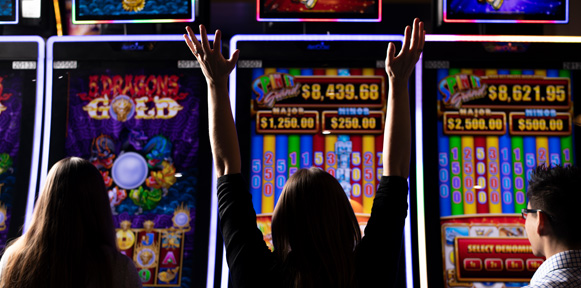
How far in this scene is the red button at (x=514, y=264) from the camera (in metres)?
3.32

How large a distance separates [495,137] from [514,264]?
0.68 meters

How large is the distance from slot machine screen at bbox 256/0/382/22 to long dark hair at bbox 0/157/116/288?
77.9 inches

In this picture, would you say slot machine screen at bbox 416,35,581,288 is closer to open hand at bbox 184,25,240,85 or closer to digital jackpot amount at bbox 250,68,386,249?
digital jackpot amount at bbox 250,68,386,249

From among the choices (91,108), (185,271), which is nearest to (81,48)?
(91,108)

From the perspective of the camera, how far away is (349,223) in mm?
1573

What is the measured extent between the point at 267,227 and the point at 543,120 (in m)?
1.61

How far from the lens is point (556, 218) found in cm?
184

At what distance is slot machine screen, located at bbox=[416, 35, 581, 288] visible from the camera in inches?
135

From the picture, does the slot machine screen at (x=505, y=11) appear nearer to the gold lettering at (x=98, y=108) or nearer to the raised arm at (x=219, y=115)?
the gold lettering at (x=98, y=108)

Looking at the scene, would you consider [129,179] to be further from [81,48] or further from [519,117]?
[519,117]

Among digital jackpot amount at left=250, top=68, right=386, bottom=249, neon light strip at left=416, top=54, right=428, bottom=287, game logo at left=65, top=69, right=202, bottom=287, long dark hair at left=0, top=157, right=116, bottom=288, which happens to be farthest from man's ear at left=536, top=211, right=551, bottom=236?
game logo at left=65, top=69, right=202, bottom=287

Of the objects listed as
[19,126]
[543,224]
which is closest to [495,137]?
[543,224]

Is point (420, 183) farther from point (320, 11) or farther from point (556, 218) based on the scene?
point (556, 218)

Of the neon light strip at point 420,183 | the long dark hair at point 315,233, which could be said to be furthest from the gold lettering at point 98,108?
the long dark hair at point 315,233
